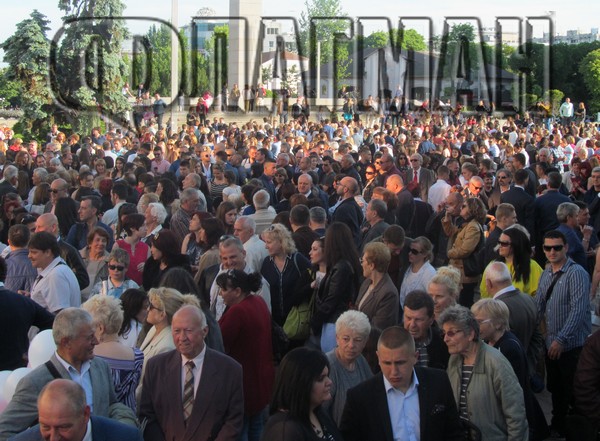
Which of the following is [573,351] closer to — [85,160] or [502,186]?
[502,186]

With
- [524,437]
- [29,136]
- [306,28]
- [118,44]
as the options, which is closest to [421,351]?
[524,437]

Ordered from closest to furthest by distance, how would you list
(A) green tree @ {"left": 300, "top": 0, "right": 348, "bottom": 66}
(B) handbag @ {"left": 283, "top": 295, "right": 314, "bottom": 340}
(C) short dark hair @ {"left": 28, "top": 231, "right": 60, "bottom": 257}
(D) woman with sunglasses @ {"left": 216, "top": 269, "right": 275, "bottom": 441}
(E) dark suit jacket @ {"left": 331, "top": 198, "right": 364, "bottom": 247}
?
(D) woman with sunglasses @ {"left": 216, "top": 269, "right": 275, "bottom": 441}
(C) short dark hair @ {"left": 28, "top": 231, "right": 60, "bottom": 257}
(B) handbag @ {"left": 283, "top": 295, "right": 314, "bottom": 340}
(E) dark suit jacket @ {"left": 331, "top": 198, "right": 364, "bottom": 247}
(A) green tree @ {"left": 300, "top": 0, "right": 348, "bottom": 66}

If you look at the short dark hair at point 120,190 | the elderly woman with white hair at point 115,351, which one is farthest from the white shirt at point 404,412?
the short dark hair at point 120,190

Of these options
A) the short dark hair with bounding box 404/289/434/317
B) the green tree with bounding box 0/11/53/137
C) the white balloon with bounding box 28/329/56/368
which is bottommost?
the white balloon with bounding box 28/329/56/368

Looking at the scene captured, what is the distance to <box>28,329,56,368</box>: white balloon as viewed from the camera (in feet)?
16.9

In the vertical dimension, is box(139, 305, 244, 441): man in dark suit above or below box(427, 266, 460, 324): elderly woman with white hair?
below

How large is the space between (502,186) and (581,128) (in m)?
15.8

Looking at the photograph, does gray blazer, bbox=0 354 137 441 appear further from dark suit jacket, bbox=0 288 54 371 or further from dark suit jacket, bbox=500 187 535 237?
dark suit jacket, bbox=500 187 535 237

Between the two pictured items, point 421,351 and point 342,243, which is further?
point 342,243

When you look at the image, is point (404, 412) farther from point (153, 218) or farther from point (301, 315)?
point (153, 218)

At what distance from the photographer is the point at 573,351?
24.7ft

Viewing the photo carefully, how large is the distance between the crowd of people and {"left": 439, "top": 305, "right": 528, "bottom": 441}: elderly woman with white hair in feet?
0.04

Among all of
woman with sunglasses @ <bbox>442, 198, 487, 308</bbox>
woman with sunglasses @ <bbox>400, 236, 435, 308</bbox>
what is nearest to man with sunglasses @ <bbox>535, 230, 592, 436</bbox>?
woman with sunglasses @ <bbox>400, 236, 435, 308</bbox>

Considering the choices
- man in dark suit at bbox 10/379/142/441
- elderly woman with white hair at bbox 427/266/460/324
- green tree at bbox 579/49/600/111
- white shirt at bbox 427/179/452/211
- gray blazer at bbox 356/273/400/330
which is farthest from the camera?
green tree at bbox 579/49/600/111
